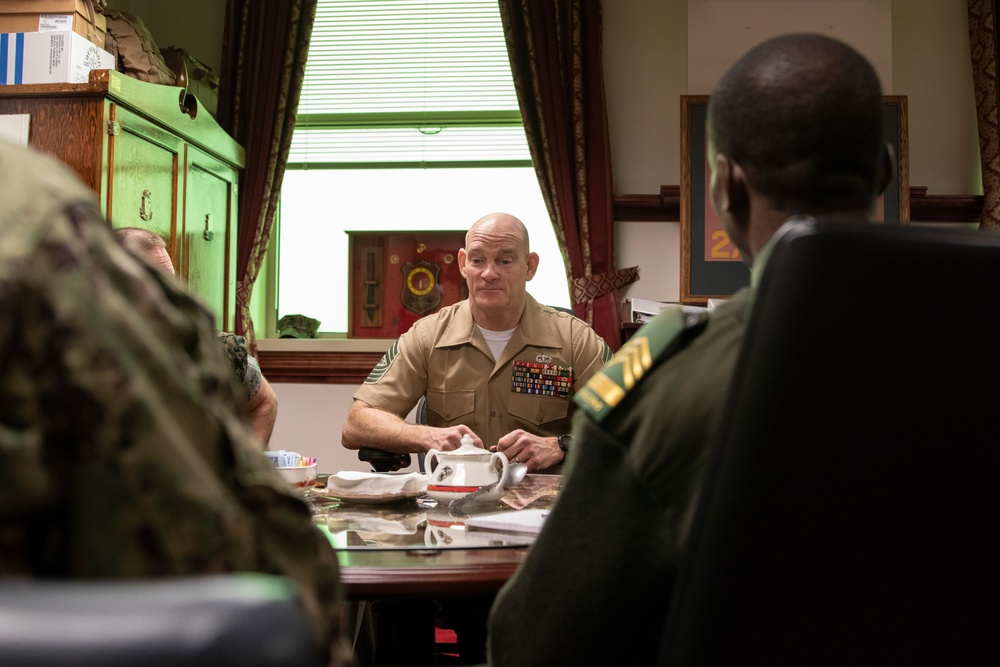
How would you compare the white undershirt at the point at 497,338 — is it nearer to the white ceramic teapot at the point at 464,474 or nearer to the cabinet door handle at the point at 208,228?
the white ceramic teapot at the point at 464,474

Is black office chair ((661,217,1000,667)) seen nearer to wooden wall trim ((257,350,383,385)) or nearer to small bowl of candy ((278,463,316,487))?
small bowl of candy ((278,463,316,487))

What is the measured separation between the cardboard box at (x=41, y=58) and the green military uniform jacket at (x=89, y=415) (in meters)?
2.93

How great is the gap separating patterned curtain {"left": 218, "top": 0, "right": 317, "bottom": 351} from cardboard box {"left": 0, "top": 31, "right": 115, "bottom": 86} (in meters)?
1.33

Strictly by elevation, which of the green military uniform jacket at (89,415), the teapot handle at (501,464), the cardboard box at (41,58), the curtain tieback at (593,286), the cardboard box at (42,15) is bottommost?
the teapot handle at (501,464)

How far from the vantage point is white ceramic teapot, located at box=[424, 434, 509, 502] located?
1.80m

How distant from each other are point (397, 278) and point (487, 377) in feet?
5.99

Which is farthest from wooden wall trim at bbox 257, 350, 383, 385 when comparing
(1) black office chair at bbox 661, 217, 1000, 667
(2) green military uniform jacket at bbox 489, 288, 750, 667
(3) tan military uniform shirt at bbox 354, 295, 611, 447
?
(1) black office chair at bbox 661, 217, 1000, 667

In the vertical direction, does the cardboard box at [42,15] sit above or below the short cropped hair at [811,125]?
above

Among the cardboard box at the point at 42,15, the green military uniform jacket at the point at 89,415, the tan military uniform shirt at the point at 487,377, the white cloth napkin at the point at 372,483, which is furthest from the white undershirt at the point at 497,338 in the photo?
the green military uniform jacket at the point at 89,415

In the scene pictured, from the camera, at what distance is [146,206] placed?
345cm

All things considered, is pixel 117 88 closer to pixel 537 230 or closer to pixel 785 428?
pixel 537 230

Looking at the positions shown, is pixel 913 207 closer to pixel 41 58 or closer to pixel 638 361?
pixel 41 58

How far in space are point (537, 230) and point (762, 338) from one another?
13.1 ft

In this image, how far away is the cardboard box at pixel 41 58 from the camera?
10.3 feet
